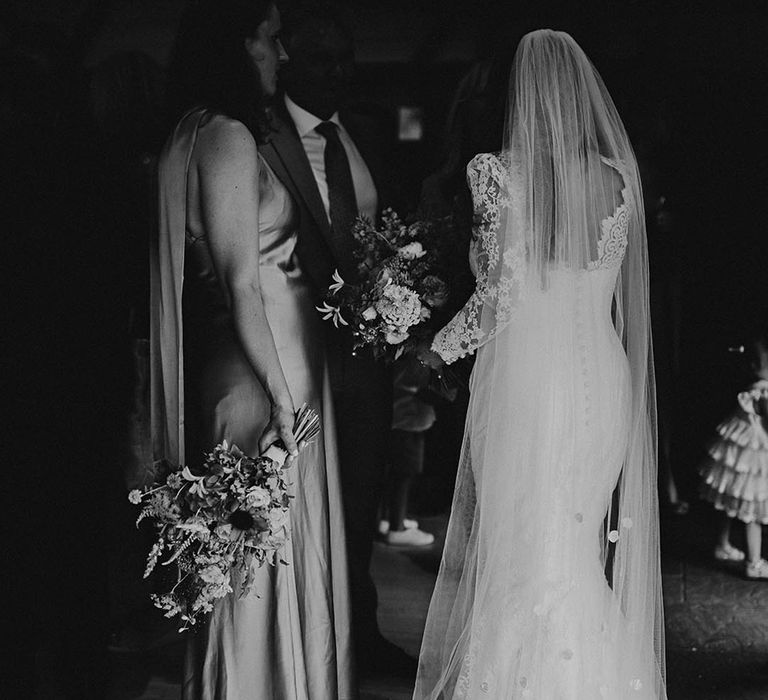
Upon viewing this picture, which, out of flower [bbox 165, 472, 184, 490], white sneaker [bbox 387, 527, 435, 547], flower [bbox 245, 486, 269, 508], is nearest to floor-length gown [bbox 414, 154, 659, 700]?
flower [bbox 245, 486, 269, 508]

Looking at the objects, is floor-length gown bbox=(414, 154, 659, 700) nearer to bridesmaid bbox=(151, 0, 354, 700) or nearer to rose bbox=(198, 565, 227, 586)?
bridesmaid bbox=(151, 0, 354, 700)

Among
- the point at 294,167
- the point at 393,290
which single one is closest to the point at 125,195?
the point at 294,167

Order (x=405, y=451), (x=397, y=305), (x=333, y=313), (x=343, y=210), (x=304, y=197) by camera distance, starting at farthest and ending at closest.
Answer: (x=405, y=451) → (x=343, y=210) → (x=304, y=197) → (x=333, y=313) → (x=397, y=305)

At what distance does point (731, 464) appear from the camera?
3.70 m

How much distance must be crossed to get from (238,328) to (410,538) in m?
1.28

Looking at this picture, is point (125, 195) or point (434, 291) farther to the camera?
point (125, 195)

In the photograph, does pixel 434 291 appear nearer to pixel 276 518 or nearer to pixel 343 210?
pixel 343 210

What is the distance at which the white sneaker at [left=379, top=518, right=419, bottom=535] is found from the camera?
12.7 feet

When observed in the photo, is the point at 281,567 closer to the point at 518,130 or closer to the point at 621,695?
the point at 621,695

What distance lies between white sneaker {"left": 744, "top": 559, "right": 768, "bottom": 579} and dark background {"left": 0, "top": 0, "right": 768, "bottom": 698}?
36cm

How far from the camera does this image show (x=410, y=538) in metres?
3.88

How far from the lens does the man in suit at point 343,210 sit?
11.5 feet

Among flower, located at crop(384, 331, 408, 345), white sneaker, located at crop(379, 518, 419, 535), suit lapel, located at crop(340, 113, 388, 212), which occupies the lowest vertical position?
white sneaker, located at crop(379, 518, 419, 535)

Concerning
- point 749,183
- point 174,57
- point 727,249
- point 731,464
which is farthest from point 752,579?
point 174,57
